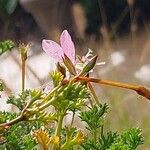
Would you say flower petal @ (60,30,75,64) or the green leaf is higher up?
the green leaf

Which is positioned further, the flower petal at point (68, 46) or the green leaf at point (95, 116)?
the green leaf at point (95, 116)

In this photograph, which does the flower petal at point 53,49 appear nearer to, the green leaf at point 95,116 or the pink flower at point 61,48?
the pink flower at point 61,48

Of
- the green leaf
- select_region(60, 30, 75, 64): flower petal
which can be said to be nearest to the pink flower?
select_region(60, 30, 75, 64): flower petal

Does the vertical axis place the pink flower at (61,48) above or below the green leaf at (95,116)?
below

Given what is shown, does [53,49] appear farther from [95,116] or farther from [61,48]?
[95,116]

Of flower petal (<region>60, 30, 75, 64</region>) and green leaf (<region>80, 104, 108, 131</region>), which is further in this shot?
green leaf (<region>80, 104, 108, 131</region>)

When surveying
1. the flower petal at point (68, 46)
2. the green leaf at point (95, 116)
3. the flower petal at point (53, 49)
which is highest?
the green leaf at point (95, 116)

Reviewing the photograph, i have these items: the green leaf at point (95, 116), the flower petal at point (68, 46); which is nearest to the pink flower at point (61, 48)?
the flower petal at point (68, 46)

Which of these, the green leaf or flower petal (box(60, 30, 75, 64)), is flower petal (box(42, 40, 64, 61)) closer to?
flower petal (box(60, 30, 75, 64))

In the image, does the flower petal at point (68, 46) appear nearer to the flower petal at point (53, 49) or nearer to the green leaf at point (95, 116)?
the flower petal at point (53, 49)

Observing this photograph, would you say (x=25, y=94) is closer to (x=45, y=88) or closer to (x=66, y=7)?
(x=45, y=88)

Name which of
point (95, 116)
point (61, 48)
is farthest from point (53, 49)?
point (95, 116)
